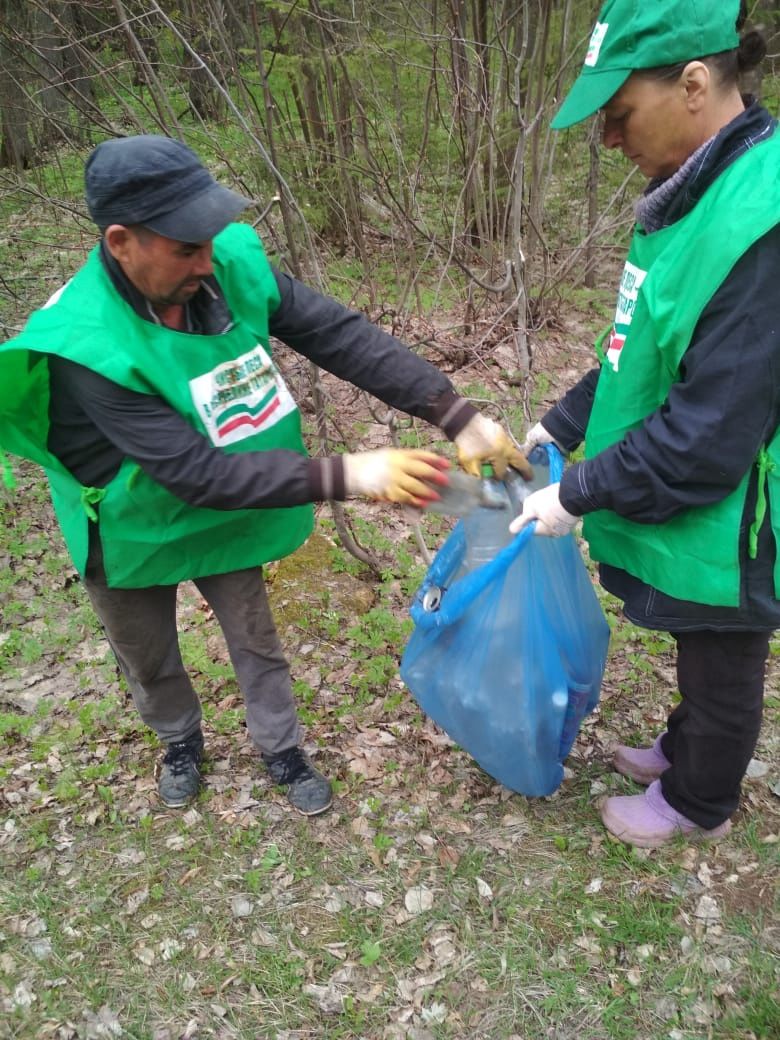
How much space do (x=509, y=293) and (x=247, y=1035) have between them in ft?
15.2

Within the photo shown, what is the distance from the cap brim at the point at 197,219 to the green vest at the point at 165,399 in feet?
0.70

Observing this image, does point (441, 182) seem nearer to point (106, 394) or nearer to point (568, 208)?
point (568, 208)

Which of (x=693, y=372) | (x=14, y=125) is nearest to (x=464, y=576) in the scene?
(x=693, y=372)

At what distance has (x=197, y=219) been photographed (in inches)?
63.7

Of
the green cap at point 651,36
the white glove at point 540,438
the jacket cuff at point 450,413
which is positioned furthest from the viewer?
the white glove at point 540,438

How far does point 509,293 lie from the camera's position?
17.5 feet

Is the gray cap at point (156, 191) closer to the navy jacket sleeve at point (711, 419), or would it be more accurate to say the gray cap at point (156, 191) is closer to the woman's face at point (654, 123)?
the woman's face at point (654, 123)

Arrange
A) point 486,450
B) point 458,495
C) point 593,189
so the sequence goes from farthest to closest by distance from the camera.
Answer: point 593,189 → point 486,450 → point 458,495

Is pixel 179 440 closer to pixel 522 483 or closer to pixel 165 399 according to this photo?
pixel 165 399

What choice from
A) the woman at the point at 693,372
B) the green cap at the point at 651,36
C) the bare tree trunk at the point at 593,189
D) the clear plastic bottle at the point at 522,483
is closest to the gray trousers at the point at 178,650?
the clear plastic bottle at the point at 522,483

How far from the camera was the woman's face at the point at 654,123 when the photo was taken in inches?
57.7

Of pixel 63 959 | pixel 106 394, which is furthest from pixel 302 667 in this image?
pixel 106 394

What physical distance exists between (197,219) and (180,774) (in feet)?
6.12

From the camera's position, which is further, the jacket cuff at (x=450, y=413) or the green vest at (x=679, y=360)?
the jacket cuff at (x=450, y=413)
